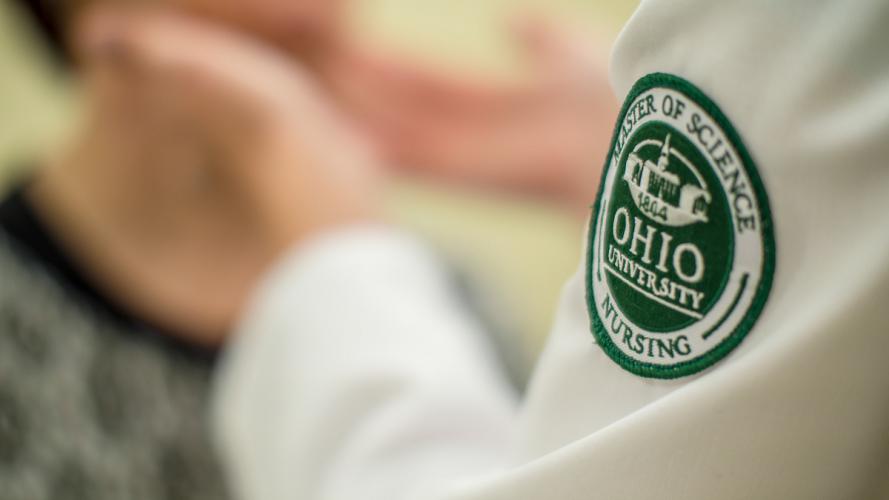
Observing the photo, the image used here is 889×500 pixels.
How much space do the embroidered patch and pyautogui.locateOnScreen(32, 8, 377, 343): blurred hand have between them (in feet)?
1.62

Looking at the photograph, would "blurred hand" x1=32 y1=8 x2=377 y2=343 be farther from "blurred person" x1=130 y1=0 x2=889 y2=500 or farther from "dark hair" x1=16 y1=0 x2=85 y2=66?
"blurred person" x1=130 y1=0 x2=889 y2=500

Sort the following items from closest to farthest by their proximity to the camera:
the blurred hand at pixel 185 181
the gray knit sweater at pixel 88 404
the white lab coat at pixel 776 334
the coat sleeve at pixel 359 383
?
the white lab coat at pixel 776 334
the coat sleeve at pixel 359 383
the gray knit sweater at pixel 88 404
the blurred hand at pixel 185 181

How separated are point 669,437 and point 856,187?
0.08 m

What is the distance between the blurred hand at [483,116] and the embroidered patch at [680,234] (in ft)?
2.21

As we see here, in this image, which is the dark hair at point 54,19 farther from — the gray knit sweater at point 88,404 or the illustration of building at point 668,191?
the illustration of building at point 668,191

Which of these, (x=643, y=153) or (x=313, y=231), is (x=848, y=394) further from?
(x=313, y=231)

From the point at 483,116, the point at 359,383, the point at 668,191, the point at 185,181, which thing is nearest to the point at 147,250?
the point at 185,181

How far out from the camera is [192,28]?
787 mm

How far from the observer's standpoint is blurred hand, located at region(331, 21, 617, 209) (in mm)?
933

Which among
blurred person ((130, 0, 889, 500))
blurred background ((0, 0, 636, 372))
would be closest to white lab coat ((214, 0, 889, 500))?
blurred person ((130, 0, 889, 500))

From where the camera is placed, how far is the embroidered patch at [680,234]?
0.21 metres

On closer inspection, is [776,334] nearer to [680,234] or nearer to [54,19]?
[680,234]

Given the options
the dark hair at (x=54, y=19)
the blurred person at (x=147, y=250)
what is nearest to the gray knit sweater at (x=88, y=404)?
the blurred person at (x=147, y=250)

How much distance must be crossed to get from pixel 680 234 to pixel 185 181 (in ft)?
1.87
